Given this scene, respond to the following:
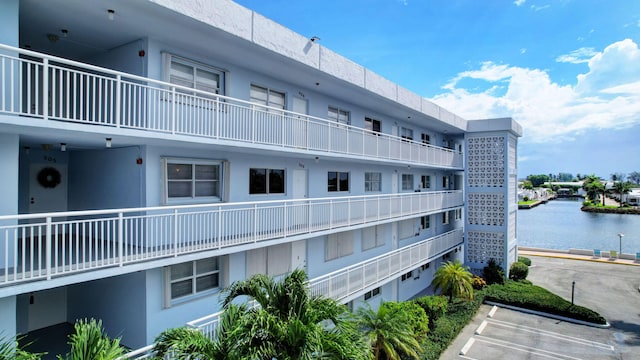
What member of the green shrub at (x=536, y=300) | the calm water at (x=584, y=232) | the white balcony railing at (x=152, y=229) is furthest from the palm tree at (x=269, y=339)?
the calm water at (x=584, y=232)

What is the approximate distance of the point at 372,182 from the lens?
18125mm

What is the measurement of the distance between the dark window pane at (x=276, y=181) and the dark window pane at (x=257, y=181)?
30cm

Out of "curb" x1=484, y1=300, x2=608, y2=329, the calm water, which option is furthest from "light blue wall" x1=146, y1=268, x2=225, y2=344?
the calm water

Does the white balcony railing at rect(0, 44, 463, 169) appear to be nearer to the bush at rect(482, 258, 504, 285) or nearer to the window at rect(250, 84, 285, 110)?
the window at rect(250, 84, 285, 110)

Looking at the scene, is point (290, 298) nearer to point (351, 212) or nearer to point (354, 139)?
point (351, 212)

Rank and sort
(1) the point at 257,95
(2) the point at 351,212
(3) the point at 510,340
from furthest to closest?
(3) the point at 510,340 < (2) the point at 351,212 < (1) the point at 257,95

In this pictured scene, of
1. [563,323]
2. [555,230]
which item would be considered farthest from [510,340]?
[555,230]

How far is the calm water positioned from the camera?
42.7 metres

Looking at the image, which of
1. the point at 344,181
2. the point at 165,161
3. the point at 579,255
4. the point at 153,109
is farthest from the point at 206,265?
the point at 579,255

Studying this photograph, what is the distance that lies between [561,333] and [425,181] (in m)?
10.8

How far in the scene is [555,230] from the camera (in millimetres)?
54844

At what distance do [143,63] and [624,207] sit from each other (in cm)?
9766

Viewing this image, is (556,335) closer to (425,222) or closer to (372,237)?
(425,222)

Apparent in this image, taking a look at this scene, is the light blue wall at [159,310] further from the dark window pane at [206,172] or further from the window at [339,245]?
the window at [339,245]
